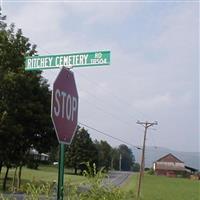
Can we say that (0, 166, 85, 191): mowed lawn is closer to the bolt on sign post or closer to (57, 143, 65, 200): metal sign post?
(57, 143, 65, 200): metal sign post

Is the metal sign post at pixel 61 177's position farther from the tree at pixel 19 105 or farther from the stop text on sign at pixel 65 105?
the tree at pixel 19 105

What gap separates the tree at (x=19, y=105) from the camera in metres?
27.2

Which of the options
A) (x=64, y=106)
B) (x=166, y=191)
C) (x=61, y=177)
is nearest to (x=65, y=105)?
(x=64, y=106)

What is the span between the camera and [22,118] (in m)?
31.3

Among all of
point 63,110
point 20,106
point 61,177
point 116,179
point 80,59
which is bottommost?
point 116,179

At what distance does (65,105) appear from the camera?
16.5 feet

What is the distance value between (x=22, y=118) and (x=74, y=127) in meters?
26.4

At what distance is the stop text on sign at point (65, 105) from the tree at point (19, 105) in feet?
68.5

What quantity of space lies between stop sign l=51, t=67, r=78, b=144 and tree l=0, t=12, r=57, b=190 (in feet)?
68.2

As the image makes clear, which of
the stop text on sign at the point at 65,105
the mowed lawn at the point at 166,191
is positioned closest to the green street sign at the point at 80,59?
the stop text on sign at the point at 65,105

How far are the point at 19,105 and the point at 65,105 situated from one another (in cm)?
2540

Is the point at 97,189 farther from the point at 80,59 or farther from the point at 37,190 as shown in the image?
the point at 80,59

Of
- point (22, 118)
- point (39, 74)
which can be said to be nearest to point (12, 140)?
point (22, 118)

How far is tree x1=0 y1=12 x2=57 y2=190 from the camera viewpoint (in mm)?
27156
